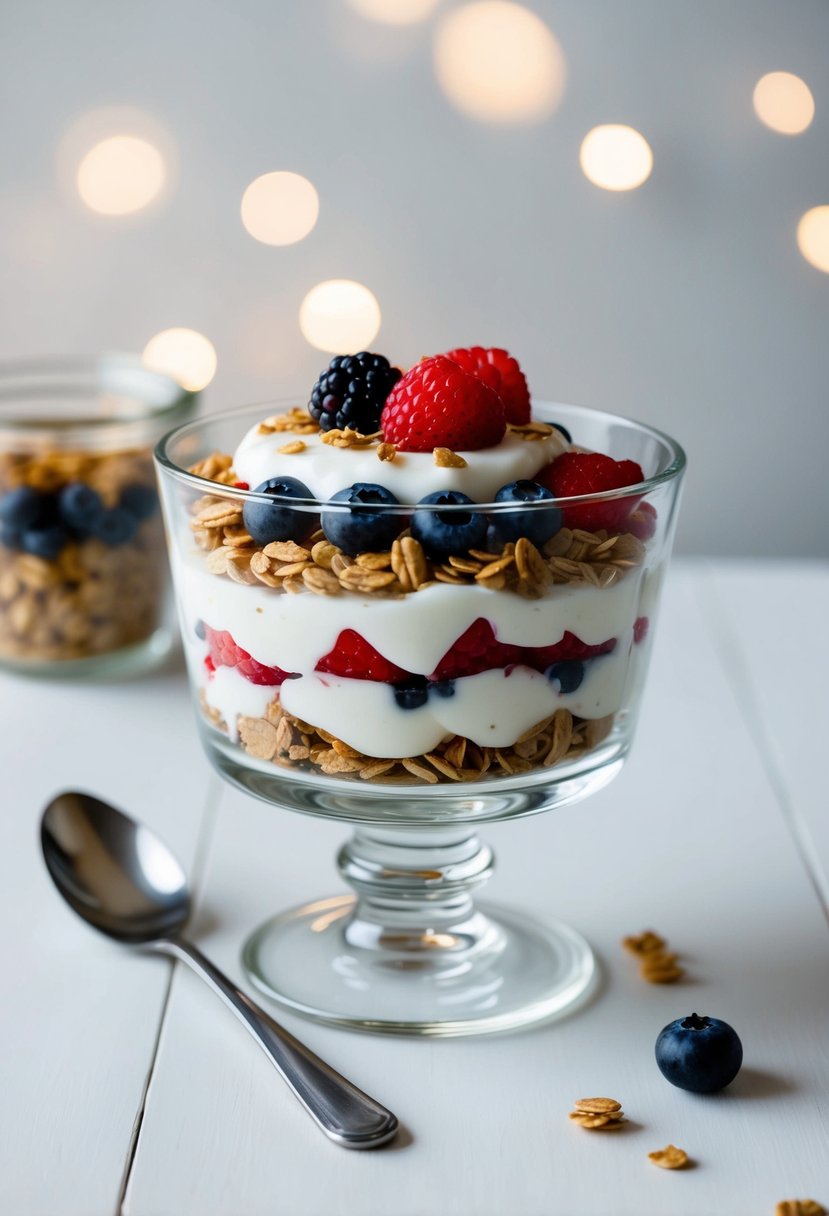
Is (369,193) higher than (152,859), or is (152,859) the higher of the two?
(369,193)

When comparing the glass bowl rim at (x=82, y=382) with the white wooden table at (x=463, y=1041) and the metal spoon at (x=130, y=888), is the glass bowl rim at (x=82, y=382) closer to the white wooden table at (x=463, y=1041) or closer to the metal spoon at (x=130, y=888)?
the white wooden table at (x=463, y=1041)

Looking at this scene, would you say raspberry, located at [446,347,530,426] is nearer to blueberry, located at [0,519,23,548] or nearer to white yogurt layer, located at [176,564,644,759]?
white yogurt layer, located at [176,564,644,759]

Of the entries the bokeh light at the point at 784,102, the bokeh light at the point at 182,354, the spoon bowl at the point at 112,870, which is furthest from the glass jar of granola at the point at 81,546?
the bokeh light at the point at 784,102

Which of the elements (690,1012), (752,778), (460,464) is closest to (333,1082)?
(690,1012)

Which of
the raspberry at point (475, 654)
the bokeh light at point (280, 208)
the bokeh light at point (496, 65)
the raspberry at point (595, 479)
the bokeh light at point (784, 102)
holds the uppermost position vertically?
the bokeh light at point (496, 65)

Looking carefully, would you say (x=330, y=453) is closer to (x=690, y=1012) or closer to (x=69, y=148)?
(x=690, y=1012)

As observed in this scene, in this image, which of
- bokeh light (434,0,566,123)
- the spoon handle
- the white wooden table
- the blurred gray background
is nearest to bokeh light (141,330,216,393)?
the blurred gray background

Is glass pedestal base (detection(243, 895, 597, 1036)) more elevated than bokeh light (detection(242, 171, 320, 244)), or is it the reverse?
bokeh light (detection(242, 171, 320, 244))
